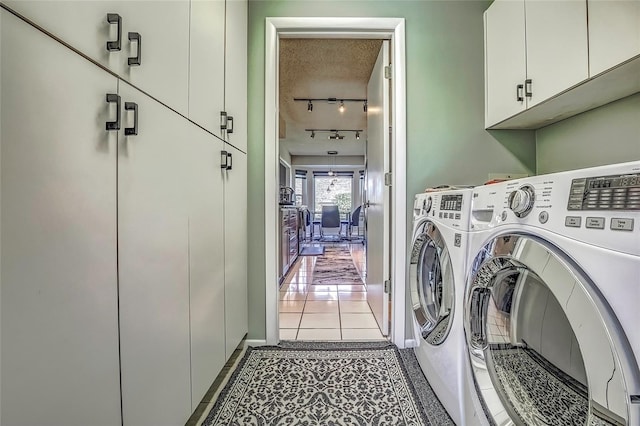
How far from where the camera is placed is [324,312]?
248 centimetres

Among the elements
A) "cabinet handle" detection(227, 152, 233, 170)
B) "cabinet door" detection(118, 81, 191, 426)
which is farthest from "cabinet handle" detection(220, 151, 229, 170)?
"cabinet door" detection(118, 81, 191, 426)

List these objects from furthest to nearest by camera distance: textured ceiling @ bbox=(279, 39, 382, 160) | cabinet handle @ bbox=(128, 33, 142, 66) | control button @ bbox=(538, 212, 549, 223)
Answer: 1. textured ceiling @ bbox=(279, 39, 382, 160)
2. cabinet handle @ bbox=(128, 33, 142, 66)
3. control button @ bbox=(538, 212, 549, 223)

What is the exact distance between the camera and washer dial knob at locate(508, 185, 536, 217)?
2.33 feet

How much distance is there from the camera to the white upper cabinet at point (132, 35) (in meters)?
0.58

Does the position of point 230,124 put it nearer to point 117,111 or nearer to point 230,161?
point 230,161

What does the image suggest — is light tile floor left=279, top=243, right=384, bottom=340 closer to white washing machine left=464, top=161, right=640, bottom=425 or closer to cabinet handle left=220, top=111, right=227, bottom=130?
white washing machine left=464, top=161, right=640, bottom=425

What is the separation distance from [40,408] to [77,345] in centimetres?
11

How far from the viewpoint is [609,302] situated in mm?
527

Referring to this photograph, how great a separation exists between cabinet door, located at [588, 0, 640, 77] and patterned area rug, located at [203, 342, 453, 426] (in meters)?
1.41

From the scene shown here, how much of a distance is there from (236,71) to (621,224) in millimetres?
1691

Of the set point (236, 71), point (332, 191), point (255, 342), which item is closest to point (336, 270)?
point (255, 342)

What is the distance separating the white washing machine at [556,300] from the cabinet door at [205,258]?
0.96 meters

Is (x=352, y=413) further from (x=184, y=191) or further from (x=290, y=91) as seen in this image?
(x=290, y=91)

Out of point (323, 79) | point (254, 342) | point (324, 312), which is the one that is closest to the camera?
point (254, 342)
